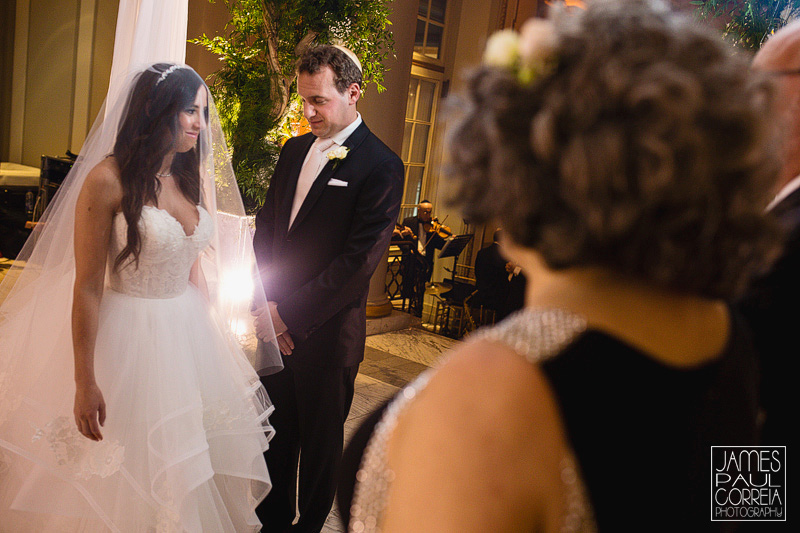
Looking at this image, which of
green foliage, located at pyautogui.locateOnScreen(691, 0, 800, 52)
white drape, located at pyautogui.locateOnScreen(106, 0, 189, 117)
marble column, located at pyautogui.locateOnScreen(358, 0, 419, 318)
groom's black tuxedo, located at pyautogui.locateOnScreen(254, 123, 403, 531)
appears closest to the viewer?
groom's black tuxedo, located at pyautogui.locateOnScreen(254, 123, 403, 531)

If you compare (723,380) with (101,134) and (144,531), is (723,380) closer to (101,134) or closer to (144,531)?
(144,531)

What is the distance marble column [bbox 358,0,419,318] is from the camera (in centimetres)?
598

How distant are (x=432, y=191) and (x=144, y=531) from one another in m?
8.87

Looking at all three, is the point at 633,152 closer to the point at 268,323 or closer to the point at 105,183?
the point at 105,183

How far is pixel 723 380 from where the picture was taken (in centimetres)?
72

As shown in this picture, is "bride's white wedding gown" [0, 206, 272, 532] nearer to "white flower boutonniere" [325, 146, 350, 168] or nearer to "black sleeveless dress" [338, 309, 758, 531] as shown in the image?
"white flower boutonniere" [325, 146, 350, 168]

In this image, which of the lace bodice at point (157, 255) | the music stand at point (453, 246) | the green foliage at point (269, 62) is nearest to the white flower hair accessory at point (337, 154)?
the lace bodice at point (157, 255)

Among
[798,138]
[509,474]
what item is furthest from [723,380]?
[798,138]

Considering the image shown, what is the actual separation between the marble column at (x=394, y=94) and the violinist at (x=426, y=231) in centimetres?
231

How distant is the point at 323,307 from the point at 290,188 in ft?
1.82

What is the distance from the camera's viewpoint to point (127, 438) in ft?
6.93

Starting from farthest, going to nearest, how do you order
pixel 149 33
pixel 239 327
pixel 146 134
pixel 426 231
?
1. pixel 426 231
2. pixel 149 33
3. pixel 239 327
4. pixel 146 134

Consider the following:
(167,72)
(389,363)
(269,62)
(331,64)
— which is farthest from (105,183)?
(389,363)

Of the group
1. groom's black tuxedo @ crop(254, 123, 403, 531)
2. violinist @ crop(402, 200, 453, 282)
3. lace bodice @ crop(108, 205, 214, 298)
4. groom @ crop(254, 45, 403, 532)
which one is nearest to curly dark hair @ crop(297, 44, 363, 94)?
groom @ crop(254, 45, 403, 532)
